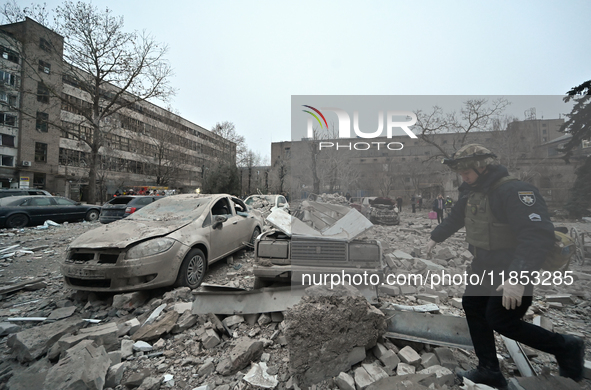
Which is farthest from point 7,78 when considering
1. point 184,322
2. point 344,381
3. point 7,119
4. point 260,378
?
point 344,381

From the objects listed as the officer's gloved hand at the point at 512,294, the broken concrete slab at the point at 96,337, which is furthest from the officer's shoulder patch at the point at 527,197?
the broken concrete slab at the point at 96,337

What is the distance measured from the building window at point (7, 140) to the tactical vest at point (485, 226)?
43.1m

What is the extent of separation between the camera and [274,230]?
3619 millimetres

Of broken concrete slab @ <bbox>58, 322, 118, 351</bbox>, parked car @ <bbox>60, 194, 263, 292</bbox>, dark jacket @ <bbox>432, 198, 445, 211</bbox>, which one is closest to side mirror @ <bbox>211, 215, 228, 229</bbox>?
parked car @ <bbox>60, 194, 263, 292</bbox>

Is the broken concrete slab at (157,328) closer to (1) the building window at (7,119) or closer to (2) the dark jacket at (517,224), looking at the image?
(2) the dark jacket at (517,224)

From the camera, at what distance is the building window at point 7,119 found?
2834 centimetres

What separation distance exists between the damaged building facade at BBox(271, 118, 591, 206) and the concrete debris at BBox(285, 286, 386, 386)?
1.40 m

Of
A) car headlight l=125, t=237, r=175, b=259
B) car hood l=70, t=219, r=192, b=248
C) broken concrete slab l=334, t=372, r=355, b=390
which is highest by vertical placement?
car hood l=70, t=219, r=192, b=248

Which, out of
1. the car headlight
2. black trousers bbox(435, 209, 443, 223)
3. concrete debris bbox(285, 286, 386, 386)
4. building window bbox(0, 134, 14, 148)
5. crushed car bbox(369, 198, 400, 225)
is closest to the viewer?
concrete debris bbox(285, 286, 386, 386)

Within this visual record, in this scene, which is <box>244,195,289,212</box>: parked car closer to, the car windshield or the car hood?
the car windshield

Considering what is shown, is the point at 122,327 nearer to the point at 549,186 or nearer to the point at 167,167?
the point at 549,186

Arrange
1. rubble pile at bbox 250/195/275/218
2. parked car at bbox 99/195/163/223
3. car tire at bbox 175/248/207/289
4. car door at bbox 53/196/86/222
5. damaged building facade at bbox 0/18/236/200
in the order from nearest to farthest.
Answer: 1. car tire at bbox 175/248/207/289
2. parked car at bbox 99/195/163/223
3. car door at bbox 53/196/86/222
4. rubble pile at bbox 250/195/275/218
5. damaged building facade at bbox 0/18/236/200

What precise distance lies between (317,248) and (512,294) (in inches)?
73.1

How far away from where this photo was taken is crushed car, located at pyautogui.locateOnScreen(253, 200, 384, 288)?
10.1 feet
